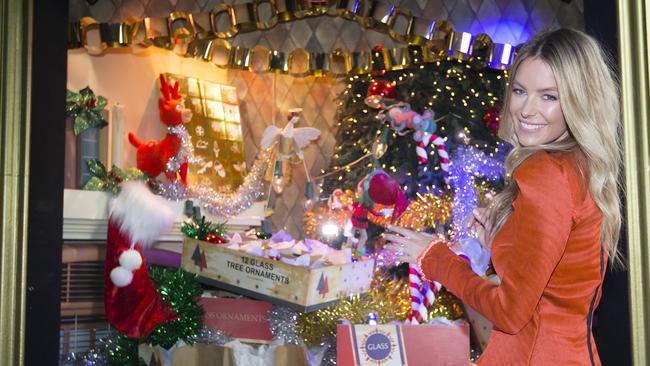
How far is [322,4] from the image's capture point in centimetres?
516

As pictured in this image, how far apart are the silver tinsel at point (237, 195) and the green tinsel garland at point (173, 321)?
2.82 feet

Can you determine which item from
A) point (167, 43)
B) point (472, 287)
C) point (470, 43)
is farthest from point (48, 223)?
point (470, 43)

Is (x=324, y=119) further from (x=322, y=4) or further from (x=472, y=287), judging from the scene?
(x=472, y=287)

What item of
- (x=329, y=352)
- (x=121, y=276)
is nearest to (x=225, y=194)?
(x=121, y=276)

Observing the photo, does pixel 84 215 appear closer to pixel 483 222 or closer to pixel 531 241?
pixel 483 222

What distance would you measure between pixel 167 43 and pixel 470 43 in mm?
1777

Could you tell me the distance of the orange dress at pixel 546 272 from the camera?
153 cm

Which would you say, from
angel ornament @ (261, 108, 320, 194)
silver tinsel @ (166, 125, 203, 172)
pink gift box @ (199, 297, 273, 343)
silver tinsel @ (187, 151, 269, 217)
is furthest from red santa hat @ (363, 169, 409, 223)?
silver tinsel @ (166, 125, 203, 172)

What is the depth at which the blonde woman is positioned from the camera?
1.54 meters

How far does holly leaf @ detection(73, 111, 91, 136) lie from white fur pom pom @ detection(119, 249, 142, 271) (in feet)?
3.40

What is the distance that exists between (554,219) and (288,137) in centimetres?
384

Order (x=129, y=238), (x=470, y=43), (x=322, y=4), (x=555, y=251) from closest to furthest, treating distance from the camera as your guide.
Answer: (x=555, y=251) < (x=129, y=238) < (x=470, y=43) < (x=322, y=4)

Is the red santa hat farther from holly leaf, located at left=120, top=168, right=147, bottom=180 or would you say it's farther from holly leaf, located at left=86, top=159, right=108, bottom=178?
holly leaf, located at left=86, top=159, right=108, bottom=178

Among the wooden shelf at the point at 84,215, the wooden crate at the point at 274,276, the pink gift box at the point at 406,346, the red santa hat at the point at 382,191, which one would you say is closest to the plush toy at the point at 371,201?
the red santa hat at the point at 382,191
